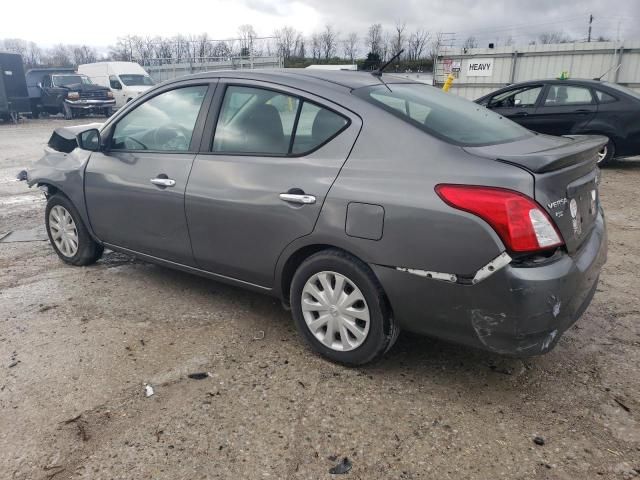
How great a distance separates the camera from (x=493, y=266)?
2305 mm

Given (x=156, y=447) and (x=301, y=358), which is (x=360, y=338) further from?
(x=156, y=447)

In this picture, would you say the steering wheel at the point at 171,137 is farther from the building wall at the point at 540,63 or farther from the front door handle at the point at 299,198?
the building wall at the point at 540,63

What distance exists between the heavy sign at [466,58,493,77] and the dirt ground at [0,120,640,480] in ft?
48.8

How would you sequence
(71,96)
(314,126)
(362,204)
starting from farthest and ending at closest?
(71,96), (314,126), (362,204)

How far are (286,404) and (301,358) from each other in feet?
1.55

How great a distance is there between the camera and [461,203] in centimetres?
238

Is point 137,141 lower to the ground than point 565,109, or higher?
higher

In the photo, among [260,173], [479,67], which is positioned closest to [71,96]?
[479,67]

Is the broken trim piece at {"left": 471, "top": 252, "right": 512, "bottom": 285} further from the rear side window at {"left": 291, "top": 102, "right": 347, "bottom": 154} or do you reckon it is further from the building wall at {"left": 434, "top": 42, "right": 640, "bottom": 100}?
the building wall at {"left": 434, "top": 42, "right": 640, "bottom": 100}

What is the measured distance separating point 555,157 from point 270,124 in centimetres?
162

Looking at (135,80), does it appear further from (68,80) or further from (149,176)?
(149,176)

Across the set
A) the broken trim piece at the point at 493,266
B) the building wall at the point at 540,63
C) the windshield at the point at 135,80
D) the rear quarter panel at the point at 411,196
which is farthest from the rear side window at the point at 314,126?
the windshield at the point at 135,80

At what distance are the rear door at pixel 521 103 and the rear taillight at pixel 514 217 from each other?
7.91 metres

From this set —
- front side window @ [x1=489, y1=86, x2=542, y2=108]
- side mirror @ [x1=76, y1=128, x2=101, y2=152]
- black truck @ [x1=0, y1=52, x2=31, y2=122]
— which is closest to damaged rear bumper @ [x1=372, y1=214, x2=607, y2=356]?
side mirror @ [x1=76, y1=128, x2=101, y2=152]
